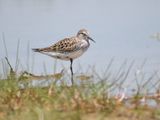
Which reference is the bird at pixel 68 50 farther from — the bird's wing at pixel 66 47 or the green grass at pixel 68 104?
the green grass at pixel 68 104

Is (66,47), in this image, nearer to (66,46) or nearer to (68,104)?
(66,46)

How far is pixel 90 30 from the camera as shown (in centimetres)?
1222

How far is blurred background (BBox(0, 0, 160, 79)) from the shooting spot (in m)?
9.29

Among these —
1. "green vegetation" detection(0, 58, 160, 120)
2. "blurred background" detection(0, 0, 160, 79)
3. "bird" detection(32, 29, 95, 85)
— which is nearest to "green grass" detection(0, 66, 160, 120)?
"green vegetation" detection(0, 58, 160, 120)

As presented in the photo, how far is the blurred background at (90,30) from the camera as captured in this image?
9.29m

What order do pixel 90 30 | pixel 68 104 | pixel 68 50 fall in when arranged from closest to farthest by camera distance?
pixel 68 104 < pixel 68 50 < pixel 90 30

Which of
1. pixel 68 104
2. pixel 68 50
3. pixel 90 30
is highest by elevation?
pixel 90 30

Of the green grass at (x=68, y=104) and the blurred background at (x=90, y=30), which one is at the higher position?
the blurred background at (x=90, y=30)

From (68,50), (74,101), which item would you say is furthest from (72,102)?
(68,50)

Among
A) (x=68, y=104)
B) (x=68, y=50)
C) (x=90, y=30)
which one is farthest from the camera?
(x=90, y=30)

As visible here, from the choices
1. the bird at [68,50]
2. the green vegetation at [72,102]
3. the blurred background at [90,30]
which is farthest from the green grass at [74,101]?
the bird at [68,50]

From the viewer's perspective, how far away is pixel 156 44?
33.3ft

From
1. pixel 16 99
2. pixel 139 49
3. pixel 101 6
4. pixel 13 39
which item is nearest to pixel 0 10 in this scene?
pixel 101 6

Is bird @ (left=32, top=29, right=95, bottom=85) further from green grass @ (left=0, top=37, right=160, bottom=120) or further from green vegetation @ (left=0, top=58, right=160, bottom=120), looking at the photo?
green vegetation @ (left=0, top=58, right=160, bottom=120)
